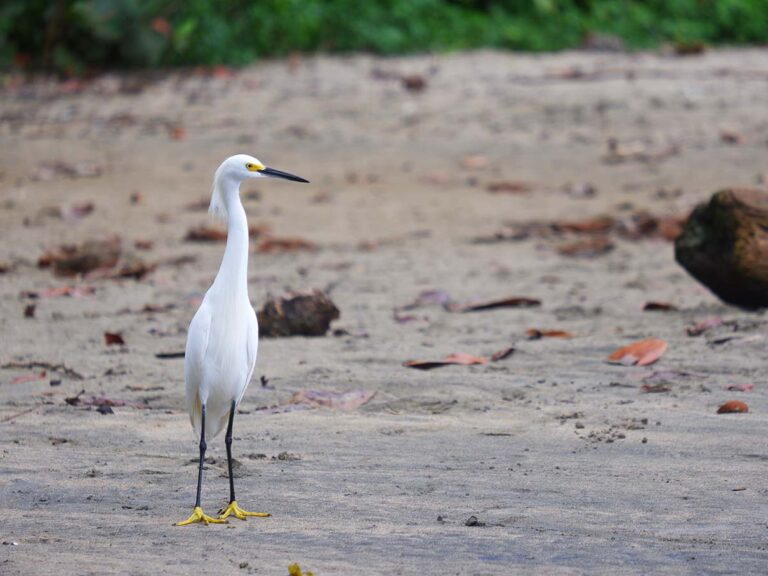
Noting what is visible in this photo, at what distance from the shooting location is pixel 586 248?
8195 mm

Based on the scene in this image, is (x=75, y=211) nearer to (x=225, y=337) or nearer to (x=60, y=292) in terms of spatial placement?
(x=60, y=292)

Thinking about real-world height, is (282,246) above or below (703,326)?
below

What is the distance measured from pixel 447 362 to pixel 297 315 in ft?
2.90

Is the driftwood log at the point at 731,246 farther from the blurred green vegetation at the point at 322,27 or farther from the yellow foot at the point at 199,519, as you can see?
the blurred green vegetation at the point at 322,27

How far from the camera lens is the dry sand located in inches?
146

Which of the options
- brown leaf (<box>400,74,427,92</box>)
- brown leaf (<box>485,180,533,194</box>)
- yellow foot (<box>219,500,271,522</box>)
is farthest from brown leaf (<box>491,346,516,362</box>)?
brown leaf (<box>400,74,427,92</box>)

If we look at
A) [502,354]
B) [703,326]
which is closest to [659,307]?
[703,326]

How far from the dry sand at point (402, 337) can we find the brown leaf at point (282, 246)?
0.46 feet

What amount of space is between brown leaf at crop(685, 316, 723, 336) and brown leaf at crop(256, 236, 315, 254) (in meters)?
3.35

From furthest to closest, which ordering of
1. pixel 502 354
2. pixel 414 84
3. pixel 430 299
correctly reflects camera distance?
pixel 414 84
pixel 430 299
pixel 502 354

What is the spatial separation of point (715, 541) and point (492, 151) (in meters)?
7.48

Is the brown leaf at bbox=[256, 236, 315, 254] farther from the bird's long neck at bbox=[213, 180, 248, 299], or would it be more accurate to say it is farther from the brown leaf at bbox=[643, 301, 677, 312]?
the bird's long neck at bbox=[213, 180, 248, 299]

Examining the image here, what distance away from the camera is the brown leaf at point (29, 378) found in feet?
17.9

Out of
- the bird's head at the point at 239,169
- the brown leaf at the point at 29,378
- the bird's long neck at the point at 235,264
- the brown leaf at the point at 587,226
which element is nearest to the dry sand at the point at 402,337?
the brown leaf at the point at 29,378
